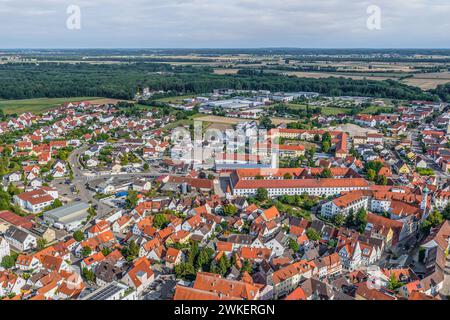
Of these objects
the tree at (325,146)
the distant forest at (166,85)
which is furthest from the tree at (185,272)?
the distant forest at (166,85)

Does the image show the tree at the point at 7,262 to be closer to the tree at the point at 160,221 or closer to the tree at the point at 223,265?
the tree at the point at 160,221

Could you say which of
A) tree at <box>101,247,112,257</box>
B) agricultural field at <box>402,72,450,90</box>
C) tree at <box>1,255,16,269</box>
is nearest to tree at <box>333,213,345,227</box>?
tree at <box>101,247,112,257</box>

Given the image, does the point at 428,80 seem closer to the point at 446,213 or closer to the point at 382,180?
the point at 382,180

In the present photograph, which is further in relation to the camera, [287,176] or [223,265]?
[287,176]

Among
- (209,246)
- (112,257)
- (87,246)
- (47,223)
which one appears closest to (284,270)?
(209,246)

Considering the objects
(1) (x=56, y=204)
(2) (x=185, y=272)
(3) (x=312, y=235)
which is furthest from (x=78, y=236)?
(3) (x=312, y=235)

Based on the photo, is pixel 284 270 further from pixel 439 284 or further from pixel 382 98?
pixel 382 98
